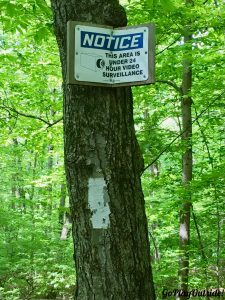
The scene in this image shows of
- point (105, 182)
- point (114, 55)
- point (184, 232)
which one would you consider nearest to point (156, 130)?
point (184, 232)

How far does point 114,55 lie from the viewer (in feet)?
5.63

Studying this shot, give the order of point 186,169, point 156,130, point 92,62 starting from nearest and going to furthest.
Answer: point 92,62 < point 156,130 < point 186,169

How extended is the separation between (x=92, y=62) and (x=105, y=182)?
56cm

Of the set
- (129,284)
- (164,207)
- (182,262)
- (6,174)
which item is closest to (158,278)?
(182,262)

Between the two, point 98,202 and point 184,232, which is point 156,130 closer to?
point 184,232

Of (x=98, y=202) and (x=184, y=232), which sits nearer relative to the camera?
(x=98, y=202)

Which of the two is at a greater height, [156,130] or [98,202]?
[156,130]

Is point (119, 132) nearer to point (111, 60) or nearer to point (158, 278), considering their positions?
point (111, 60)

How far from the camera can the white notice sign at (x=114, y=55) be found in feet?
5.45

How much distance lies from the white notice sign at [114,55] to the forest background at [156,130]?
3.38 feet

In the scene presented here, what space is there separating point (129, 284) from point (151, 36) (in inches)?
43.8

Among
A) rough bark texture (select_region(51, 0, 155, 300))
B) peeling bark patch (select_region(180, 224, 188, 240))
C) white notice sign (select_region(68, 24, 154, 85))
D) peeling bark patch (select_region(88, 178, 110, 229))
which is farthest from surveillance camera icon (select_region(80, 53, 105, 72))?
peeling bark patch (select_region(180, 224, 188, 240))

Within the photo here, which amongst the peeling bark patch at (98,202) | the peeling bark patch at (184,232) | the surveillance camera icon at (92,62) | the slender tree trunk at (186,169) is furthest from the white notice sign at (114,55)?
the peeling bark patch at (184,232)

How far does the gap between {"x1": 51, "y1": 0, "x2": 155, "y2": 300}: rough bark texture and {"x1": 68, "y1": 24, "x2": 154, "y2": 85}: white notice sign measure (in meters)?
0.06
